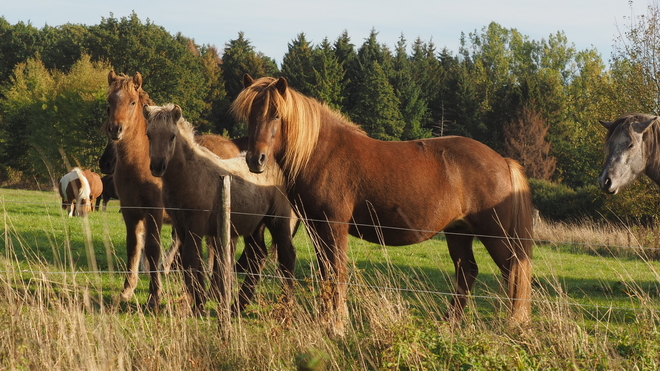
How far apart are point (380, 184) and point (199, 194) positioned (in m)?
2.08

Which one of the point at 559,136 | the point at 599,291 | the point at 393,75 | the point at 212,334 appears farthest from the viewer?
the point at 393,75

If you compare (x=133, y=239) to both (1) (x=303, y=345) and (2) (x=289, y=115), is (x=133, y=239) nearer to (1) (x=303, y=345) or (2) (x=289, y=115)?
(2) (x=289, y=115)

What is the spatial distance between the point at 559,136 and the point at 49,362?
5043 cm

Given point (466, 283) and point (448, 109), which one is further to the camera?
point (448, 109)

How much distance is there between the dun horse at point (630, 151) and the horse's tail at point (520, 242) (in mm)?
787

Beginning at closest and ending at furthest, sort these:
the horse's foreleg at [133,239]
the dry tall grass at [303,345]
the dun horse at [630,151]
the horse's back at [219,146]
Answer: the dry tall grass at [303,345], the dun horse at [630,151], the horse's foreleg at [133,239], the horse's back at [219,146]

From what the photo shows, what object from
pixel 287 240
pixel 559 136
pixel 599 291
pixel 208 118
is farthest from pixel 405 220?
pixel 208 118

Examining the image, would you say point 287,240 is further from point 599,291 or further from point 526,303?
point 599,291

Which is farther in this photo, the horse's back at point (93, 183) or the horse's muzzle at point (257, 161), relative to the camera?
the horse's back at point (93, 183)

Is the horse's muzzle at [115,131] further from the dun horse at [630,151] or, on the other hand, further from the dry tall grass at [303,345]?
the dun horse at [630,151]

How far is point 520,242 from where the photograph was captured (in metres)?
6.27

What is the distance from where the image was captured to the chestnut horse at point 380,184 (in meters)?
5.73

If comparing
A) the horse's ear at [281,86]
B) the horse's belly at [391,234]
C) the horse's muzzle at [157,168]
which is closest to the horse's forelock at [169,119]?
the horse's muzzle at [157,168]

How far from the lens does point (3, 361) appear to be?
424cm
